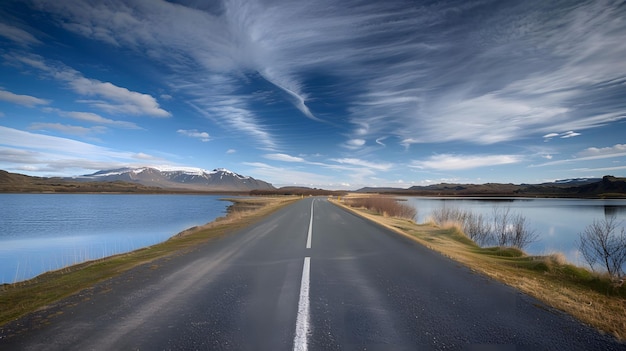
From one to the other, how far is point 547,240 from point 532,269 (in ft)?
54.7

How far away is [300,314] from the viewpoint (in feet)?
16.9

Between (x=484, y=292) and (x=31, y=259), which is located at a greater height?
(x=484, y=292)

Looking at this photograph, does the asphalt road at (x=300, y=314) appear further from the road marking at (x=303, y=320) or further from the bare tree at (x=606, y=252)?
the bare tree at (x=606, y=252)

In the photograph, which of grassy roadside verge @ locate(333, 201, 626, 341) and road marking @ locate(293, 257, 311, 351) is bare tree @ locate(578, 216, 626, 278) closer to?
grassy roadside verge @ locate(333, 201, 626, 341)

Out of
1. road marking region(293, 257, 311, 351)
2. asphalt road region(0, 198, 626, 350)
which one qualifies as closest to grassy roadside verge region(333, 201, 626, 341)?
asphalt road region(0, 198, 626, 350)

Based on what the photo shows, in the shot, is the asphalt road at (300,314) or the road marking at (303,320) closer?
the road marking at (303,320)

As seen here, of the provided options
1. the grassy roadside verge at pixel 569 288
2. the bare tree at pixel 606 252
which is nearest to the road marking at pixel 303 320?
the grassy roadside verge at pixel 569 288

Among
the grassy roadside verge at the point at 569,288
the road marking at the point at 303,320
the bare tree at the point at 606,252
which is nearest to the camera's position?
the road marking at the point at 303,320

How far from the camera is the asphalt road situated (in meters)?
4.12

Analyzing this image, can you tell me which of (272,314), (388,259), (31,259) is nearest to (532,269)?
(388,259)

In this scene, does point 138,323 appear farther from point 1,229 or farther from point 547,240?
point 1,229

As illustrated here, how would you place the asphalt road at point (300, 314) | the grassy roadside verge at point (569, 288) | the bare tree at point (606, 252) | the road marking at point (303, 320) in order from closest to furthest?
1. the road marking at point (303, 320)
2. the asphalt road at point (300, 314)
3. the grassy roadside verge at point (569, 288)
4. the bare tree at point (606, 252)

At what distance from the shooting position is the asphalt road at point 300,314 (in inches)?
162

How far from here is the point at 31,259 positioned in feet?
50.5
